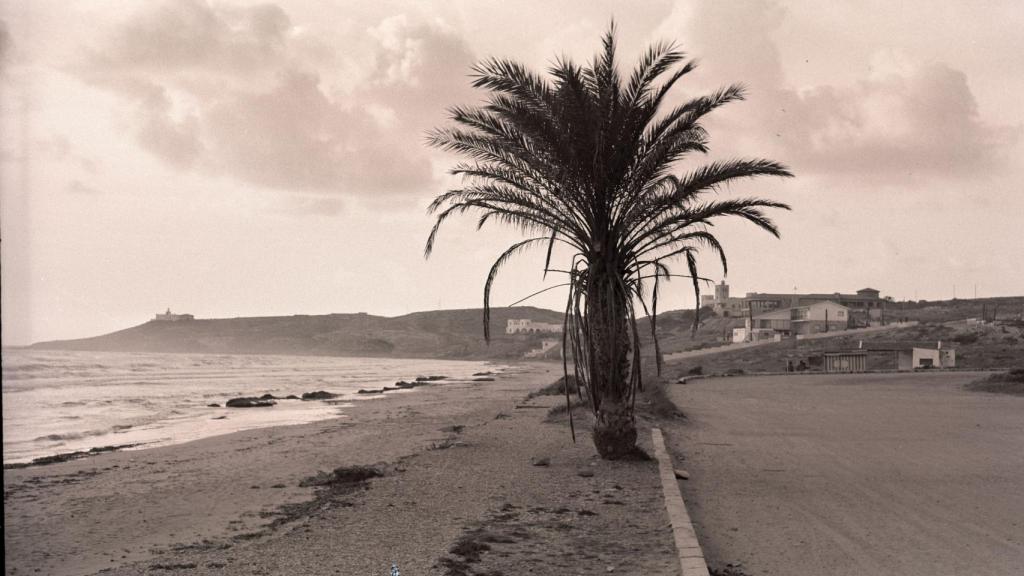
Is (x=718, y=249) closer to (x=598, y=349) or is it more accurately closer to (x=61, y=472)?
(x=598, y=349)

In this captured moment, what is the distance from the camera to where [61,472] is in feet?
42.0

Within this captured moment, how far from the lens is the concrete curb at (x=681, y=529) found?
20.6 feet

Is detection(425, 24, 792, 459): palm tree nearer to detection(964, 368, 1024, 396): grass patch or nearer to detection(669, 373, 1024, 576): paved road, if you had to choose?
detection(669, 373, 1024, 576): paved road

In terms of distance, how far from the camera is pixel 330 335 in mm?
170750

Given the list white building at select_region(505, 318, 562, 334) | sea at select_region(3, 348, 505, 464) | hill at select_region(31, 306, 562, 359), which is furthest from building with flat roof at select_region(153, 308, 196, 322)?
sea at select_region(3, 348, 505, 464)

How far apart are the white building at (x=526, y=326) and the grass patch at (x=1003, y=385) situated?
123580mm

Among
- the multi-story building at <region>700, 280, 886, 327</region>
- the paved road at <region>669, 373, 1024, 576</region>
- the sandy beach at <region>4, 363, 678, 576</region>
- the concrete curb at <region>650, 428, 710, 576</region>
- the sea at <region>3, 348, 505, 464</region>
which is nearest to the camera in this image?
the concrete curb at <region>650, 428, 710, 576</region>

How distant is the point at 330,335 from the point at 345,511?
165906 mm

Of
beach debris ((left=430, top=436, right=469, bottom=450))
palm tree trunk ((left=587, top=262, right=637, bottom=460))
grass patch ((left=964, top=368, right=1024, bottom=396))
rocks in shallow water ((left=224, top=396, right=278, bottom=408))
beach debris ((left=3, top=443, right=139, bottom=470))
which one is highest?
palm tree trunk ((left=587, top=262, right=637, bottom=460))

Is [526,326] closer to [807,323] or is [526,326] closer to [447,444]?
[807,323]

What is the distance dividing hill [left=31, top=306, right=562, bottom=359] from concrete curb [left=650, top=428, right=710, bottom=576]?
140 metres

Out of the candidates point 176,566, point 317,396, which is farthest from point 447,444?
point 317,396

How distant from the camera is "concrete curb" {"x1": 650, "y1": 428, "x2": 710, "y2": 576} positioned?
20.6 feet

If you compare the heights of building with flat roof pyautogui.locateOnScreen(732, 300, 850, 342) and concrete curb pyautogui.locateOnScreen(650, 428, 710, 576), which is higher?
building with flat roof pyautogui.locateOnScreen(732, 300, 850, 342)
